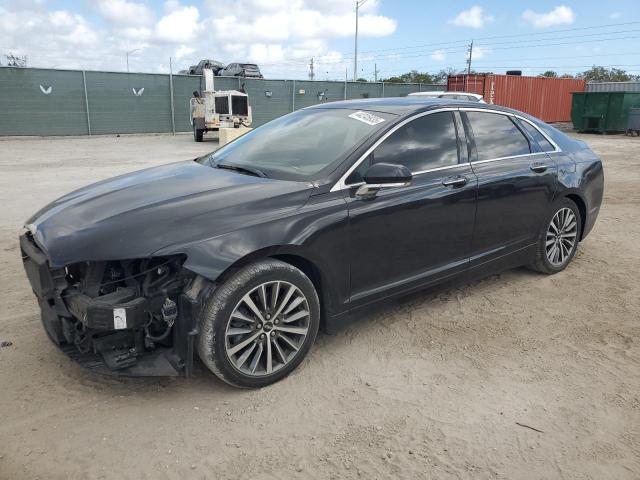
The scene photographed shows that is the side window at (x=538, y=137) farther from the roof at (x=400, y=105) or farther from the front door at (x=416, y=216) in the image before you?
the front door at (x=416, y=216)

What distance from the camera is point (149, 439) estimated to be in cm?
268

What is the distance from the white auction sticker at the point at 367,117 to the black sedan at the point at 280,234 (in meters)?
0.02

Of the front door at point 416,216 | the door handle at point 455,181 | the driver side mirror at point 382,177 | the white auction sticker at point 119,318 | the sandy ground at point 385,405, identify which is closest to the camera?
the sandy ground at point 385,405

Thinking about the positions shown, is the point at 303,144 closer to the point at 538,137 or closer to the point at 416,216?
the point at 416,216

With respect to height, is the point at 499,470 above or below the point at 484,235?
below

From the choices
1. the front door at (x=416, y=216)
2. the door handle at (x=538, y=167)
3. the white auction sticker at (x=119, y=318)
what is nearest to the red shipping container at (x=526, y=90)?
the door handle at (x=538, y=167)

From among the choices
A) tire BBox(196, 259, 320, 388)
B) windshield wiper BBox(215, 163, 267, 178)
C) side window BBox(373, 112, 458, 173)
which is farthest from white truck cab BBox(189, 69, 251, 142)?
tire BBox(196, 259, 320, 388)

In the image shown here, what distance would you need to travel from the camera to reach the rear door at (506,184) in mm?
4172

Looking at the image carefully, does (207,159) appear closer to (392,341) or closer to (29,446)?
(392,341)

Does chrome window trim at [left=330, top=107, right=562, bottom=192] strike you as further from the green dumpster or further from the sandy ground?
the green dumpster

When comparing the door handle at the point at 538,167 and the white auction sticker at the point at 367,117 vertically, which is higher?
the white auction sticker at the point at 367,117

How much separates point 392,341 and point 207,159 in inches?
80.8

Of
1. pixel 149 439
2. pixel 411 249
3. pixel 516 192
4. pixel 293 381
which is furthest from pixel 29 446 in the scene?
pixel 516 192

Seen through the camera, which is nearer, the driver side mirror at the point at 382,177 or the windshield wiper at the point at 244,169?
the driver side mirror at the point at 382,177
